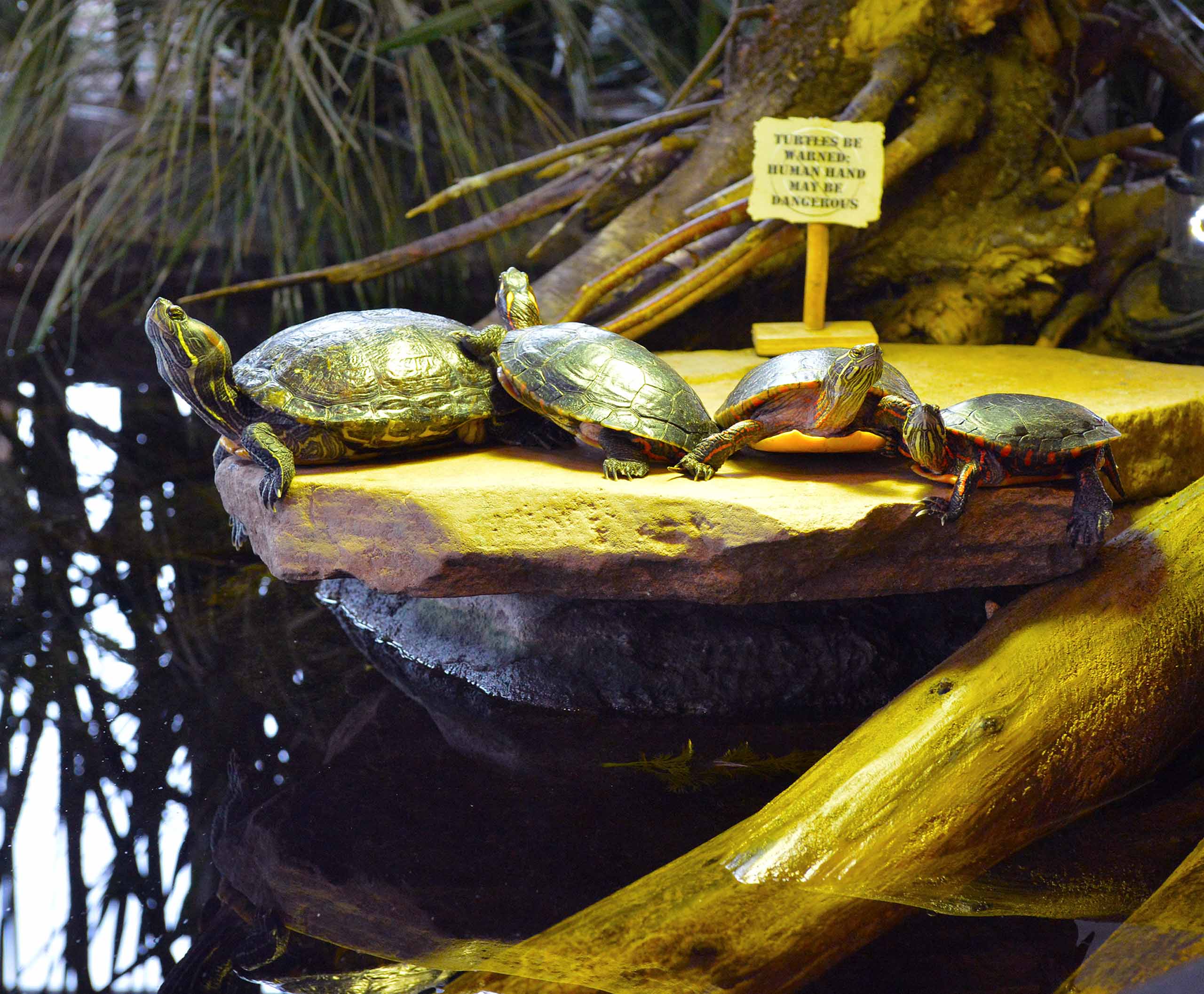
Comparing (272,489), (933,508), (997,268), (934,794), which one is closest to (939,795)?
(934,794)

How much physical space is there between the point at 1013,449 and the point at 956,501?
0.17 meters

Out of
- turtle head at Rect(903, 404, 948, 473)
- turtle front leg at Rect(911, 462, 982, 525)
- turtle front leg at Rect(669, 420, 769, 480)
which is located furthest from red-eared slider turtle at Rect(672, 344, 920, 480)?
turtle front leg at Rect(911, 462, 982, 525)

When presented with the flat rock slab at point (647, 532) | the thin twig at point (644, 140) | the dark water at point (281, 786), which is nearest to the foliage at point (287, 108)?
the thin twig at point (644, 140)

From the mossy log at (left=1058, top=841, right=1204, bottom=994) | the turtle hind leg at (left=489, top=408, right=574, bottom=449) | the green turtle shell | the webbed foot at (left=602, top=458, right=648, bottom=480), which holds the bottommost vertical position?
the mossy log at (left=1058, top=841, right=1204, bottom=994)

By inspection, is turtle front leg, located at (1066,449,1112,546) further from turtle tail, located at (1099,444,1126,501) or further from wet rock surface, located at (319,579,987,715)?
wet rock surface, located at (319,579,987,715)

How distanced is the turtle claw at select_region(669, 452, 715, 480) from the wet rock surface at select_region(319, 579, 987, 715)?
0.45 metres

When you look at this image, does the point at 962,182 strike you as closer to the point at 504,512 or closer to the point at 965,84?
the point at 965,84

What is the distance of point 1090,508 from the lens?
7.20 feet

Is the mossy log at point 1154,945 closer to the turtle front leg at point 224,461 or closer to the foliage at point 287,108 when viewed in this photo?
the turtle front leg at point 224,461

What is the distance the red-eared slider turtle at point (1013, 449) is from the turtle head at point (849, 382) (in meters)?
0.12

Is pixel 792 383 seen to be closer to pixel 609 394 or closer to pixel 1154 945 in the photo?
pixel 609 394

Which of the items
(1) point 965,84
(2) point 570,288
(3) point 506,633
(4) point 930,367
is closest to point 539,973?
(3) point 506,633

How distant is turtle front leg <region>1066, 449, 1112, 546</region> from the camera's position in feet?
7.15

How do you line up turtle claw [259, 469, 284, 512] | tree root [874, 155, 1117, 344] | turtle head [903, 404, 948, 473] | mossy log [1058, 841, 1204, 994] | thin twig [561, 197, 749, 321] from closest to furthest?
mossy log [1058, 841, 1204, 994]
turtle head [903, 404, 948, 473]
turtle claw [259, 469, 284, 512]
thin twig [561, 197, 749, 321]
tree root [874, 155, 1117, 344]
